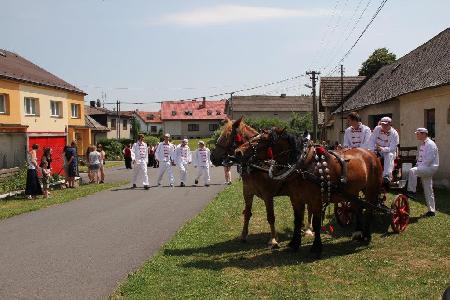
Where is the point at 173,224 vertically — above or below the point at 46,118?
A: below

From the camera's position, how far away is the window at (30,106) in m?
28.2

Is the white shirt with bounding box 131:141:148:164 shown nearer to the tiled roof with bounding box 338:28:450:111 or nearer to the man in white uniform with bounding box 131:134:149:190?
the man in white uniform with bounding box 131:134:149:190

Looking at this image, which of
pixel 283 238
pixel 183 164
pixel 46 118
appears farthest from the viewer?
pixel 46 118

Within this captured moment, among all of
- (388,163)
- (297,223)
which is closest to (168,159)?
(388,163)

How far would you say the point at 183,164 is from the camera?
20.1 metres

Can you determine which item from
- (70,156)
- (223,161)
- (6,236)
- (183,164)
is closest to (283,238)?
(223,161)

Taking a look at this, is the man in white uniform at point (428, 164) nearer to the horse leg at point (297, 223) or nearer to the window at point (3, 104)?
the horse leg at point (297, 223)

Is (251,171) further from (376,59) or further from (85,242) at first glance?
(376,59)

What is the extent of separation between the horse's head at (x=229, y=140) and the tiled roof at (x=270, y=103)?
6869 centimetres

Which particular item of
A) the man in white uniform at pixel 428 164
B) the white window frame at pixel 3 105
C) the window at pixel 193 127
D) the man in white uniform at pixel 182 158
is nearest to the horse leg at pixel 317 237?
the man in white uniform at pixel 428 164

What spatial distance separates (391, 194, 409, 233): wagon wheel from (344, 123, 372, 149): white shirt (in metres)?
1.34

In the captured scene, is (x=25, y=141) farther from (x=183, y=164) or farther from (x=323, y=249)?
(x=323, y=249)

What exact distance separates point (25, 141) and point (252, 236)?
18077mm

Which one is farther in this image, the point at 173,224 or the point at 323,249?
the point at 173,224
